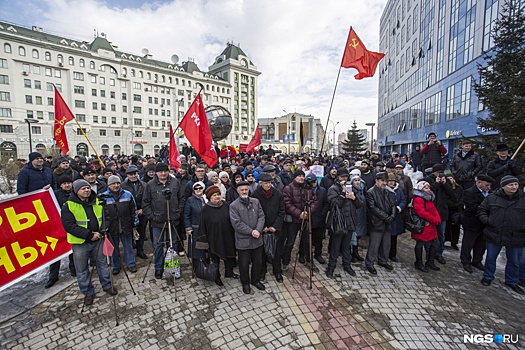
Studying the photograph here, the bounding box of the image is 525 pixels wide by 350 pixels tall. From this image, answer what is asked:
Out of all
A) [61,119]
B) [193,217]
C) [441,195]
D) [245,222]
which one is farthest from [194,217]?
[61,119]

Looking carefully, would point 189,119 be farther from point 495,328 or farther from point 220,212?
point 495,328

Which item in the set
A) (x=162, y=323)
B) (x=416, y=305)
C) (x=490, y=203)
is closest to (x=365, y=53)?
(x=490, y=203)

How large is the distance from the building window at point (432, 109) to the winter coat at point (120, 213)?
1315 inches

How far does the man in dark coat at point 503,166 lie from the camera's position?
5603 mm

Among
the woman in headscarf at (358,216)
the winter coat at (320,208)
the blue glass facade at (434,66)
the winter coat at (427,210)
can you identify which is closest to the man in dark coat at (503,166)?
the winter coat at (427,210)

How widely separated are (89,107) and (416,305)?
66.3 m

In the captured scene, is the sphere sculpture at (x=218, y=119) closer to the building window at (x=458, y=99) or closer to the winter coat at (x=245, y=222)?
the winter coat at (x=245, y=222)

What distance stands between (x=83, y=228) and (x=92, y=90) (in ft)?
211

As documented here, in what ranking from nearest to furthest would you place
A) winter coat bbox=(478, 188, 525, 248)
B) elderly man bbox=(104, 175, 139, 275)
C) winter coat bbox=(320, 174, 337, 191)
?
winter coat bbox=(478, 188, 525, 248)
elderly man bbox=(104, 175, 139, 275)
winter coat bbox=(320, 174, 337, 191)

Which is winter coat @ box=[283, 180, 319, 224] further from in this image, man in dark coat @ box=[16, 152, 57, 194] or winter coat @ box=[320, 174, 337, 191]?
man in dark coat @ box=[16, 152, 57, 194]

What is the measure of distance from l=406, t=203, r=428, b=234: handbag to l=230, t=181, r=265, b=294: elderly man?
3167mm

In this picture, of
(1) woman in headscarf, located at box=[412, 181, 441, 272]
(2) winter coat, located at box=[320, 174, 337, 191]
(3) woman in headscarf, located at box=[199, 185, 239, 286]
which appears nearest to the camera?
(3) woman in headscarf, located at box=[199, 185, 239, 286]

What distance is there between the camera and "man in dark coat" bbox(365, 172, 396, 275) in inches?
205

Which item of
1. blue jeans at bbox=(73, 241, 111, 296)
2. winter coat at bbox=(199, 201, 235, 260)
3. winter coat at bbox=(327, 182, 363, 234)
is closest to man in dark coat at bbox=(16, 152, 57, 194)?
blue jeans at bbox=(73, 241, 111, 296)
